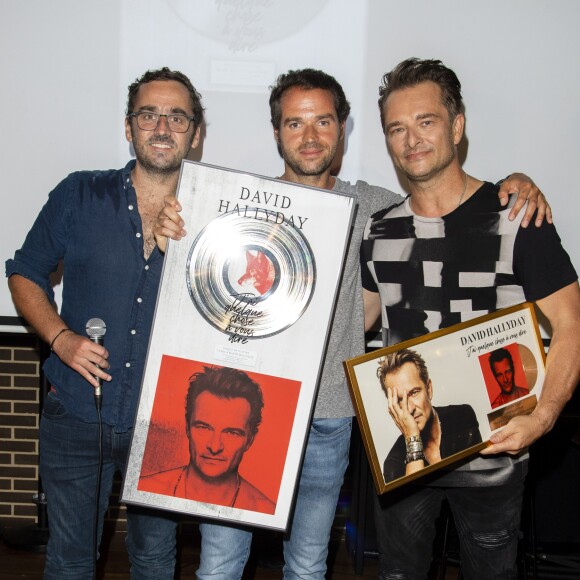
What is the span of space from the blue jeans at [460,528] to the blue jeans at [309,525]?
0.15m

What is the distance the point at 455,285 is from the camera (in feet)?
6.32

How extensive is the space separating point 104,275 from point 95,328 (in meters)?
0.20

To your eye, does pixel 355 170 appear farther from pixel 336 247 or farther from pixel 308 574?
pixel 308 574

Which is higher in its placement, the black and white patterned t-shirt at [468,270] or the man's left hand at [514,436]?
the black and white patterned t-shirt at [468,270]

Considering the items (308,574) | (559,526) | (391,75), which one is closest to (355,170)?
(391,75)

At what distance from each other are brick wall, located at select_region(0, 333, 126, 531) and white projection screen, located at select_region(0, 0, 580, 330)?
3.14ft

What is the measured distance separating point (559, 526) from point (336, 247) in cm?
185

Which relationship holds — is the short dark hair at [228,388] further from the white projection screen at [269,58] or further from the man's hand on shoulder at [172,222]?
the white projection screen at [269,58]

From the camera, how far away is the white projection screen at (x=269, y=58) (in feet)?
8.39

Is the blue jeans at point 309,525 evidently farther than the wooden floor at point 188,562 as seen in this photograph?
No

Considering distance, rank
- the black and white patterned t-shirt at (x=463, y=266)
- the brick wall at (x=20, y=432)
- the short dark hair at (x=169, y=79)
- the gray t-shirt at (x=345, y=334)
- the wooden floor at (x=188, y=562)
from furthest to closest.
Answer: the brick wall at (x=20, y=432), the wooden floor at (x=188, y=562), the short dark hair at (x=169, y=79), the gray t-shirt at (x=345, y=334), the black and white patterned t-shirt at (x=463, y=266)

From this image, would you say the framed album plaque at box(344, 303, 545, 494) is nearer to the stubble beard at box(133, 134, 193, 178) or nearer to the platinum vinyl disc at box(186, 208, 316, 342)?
the platinum vinyl disc at box(186, 208, 316, 342)

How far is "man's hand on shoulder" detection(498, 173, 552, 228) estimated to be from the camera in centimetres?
188

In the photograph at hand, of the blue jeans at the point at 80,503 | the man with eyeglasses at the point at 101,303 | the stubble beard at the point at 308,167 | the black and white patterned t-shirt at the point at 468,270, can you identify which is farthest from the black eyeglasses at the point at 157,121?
the blue jeans at the point at 80,503
